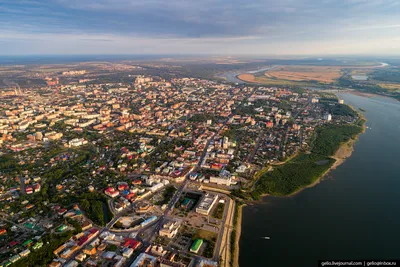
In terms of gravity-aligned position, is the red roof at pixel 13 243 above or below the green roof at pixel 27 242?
below

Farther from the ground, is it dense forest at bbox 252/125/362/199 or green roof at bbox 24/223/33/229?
dense forest at bbox 252/125/362/199

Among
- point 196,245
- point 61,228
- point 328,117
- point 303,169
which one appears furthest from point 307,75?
point 61,228

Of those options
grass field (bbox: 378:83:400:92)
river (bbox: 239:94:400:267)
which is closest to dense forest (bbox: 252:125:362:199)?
river (bbox: 239:94:400:267)

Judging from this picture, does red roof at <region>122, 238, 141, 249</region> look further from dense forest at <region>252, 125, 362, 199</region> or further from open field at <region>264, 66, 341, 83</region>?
open field at <region>264, 66, 341, 83</region>

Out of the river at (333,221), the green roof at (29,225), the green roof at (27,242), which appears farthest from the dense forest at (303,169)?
the green roof at (29,225)

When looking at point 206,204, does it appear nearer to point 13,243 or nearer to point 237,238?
point 237,238

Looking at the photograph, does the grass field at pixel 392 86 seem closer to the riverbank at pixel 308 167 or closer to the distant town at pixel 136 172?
the distant town at pixel 136 172

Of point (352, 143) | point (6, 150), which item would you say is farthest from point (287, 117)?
point (6, 150)
